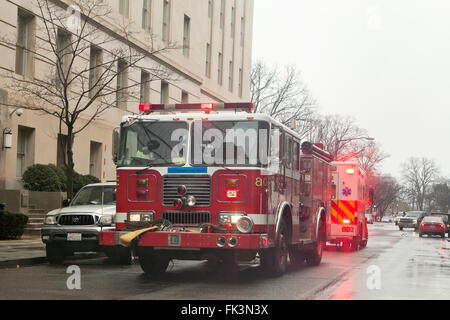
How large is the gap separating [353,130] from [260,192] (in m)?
68.3

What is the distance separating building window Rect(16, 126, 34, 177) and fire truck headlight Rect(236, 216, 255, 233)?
51.4 feet

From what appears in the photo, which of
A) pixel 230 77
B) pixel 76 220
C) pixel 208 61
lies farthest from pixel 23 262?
pixel 230 77

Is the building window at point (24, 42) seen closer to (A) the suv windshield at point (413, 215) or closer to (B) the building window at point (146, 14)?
(B) the building window at point (146, 14)

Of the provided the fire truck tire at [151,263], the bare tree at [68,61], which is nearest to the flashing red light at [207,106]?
the fire truck tire at [151,263]

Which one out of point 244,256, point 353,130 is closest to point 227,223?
point 244,256

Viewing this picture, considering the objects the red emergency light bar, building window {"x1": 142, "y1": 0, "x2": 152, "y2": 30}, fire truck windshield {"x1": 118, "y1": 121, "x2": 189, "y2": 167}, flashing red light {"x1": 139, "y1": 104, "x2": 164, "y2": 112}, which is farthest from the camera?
building window {"x1": 142, "y1": 0, "x2": 152, "y2": 30}

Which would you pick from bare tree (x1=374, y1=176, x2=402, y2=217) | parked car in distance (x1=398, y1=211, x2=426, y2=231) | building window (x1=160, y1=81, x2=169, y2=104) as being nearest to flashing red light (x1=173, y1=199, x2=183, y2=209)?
building window (x1=160, y1=81, x2=169, y2=104)

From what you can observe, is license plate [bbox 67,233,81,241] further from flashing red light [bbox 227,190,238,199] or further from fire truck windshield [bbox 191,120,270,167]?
flashing red light [bbox 227,190,238,199]

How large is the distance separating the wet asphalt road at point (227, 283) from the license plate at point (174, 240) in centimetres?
70

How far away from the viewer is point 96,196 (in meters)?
16.2

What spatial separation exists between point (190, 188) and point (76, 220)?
4.20 meters

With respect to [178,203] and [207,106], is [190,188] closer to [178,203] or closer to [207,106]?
[178,203]

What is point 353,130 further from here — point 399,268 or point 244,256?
point 244,256

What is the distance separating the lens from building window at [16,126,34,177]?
25.1 m
